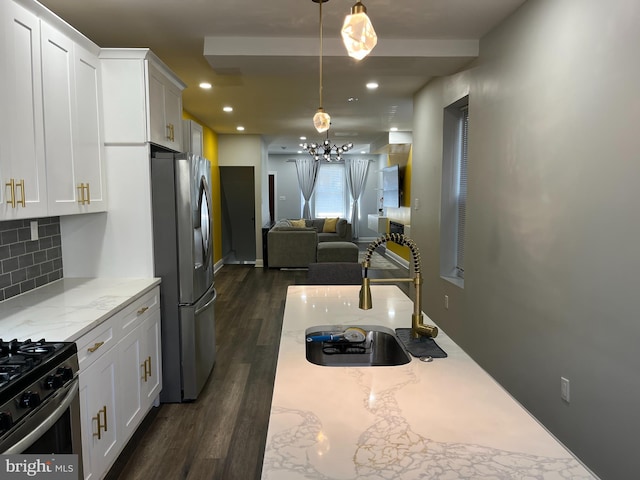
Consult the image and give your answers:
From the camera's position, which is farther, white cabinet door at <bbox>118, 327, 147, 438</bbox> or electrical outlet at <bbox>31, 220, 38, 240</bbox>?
electrical outlet at <bbox>31, 220, 38, 240</bbox>

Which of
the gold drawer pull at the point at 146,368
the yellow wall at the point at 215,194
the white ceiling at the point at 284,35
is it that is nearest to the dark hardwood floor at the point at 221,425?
the gold drawer pull at the point at 146,368

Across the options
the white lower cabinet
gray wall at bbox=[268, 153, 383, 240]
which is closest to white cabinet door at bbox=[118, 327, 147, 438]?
the white lower cabinet

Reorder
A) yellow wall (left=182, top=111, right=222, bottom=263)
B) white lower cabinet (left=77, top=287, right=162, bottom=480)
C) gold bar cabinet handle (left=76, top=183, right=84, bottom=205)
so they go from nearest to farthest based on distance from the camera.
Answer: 1. white lower cabinet (left=77, top=287, right=162, bottom=480)
2. gold bar cabinet handle (left=76, top=183, right=84, bottom=205)
3. yellow wall (left=182, top=111, right=222, bottom=263)

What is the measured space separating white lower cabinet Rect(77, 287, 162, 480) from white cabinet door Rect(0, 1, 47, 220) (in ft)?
2.23

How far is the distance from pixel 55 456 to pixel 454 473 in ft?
4.93

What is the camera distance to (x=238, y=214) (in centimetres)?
938

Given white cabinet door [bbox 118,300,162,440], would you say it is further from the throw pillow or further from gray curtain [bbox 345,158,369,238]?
gray curtain [bbox 345,158,369,238]

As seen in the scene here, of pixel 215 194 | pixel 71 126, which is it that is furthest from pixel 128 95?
pixel 215 194

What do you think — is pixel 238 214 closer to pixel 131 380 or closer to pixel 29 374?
pixel 131 380

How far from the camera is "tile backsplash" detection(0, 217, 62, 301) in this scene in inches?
93.7

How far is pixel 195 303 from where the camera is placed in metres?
3.17

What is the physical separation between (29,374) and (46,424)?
23 cm

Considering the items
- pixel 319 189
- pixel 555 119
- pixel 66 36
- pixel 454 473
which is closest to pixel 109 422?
pixel 454 473

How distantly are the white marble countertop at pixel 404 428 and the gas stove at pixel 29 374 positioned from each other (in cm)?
83
